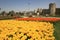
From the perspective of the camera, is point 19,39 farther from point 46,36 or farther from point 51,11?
point 51,11

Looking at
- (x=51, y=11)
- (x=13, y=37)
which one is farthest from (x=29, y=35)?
(x=51, y=11)

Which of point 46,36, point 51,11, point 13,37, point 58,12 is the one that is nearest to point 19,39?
point 13,37

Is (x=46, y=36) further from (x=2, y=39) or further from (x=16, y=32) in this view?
(x=2, y=39)

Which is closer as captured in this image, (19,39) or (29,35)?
(19,39)

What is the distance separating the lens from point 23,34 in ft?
17.0

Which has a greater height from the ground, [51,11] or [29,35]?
[29,35]

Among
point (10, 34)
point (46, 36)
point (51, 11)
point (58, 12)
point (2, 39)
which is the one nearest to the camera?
point (2, 39)

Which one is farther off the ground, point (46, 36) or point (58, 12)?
point (46, 36)

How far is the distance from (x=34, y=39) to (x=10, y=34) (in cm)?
69

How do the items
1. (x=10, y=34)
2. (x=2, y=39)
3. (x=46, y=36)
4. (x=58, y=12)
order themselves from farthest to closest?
(x=58, y=12) → (x=46, y=36) → (x=10, y=34) → (x=2, y=39)

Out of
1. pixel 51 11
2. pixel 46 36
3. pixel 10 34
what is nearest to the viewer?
pixel 10 34

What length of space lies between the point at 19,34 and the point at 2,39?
1.86 feet

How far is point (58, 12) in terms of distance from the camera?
112000 millimetres

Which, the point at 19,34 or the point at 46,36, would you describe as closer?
the point at 19,34
